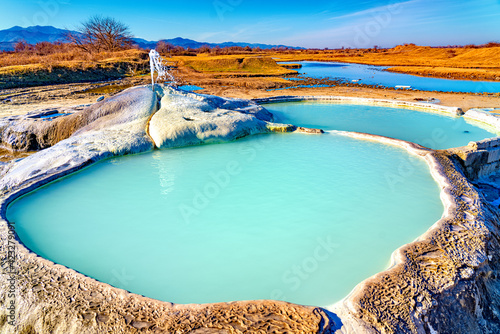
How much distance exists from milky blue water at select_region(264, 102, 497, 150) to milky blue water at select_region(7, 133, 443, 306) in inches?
110

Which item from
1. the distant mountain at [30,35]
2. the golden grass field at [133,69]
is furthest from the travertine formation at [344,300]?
the distant mountain at [30,35]

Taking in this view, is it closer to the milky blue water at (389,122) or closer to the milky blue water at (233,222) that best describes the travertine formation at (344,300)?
the milky blue water at (233,222)

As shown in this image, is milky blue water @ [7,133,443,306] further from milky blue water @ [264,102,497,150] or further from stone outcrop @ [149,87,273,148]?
milky blue water @ [264,102,497,150]

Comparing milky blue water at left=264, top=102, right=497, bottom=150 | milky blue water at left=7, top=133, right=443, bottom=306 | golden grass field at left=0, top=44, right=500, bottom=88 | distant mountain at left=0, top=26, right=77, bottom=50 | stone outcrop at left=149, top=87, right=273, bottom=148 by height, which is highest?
distant mountain at left=0, top=26, right=77, bottom=50

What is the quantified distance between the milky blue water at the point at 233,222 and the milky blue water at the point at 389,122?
2.79m

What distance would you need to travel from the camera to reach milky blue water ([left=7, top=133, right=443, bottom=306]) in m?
3.13

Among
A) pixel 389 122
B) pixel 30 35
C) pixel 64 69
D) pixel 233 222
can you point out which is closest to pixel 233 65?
pixel 64 69

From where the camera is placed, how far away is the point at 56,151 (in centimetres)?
624

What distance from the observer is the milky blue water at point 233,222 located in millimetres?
Answer: 3133

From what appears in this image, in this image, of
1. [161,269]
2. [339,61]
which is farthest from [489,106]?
[339,61]

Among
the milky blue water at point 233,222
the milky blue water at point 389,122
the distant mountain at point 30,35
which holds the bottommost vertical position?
the milky blue water at point 233,222

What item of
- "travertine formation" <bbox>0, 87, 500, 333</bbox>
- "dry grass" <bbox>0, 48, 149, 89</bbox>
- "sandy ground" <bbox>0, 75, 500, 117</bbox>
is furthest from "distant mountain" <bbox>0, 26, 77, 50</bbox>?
"travertine formation" <bbox>0, 87, 500, 333</bbox>

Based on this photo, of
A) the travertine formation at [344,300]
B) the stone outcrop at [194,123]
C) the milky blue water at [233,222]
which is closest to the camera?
the travertine formation at [344,300]

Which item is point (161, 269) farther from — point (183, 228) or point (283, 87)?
point (283, 87)
